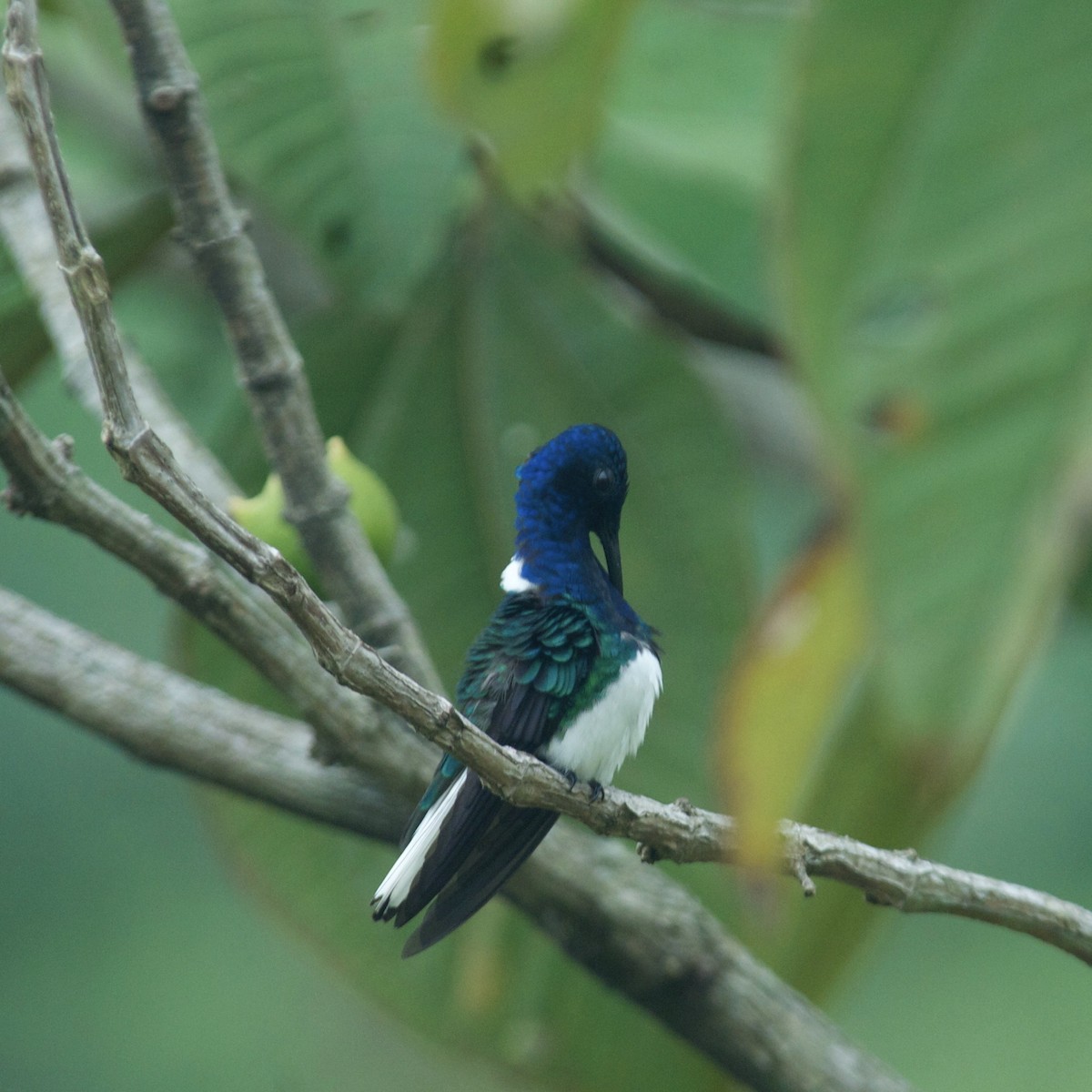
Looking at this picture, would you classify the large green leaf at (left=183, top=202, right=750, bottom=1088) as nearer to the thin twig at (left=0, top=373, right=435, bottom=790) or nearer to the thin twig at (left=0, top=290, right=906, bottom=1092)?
the thin twig at (left=0, top=290, right=906, bottom=1092)

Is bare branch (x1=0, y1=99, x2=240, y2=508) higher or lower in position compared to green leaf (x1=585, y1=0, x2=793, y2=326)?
lower

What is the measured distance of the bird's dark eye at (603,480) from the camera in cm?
66

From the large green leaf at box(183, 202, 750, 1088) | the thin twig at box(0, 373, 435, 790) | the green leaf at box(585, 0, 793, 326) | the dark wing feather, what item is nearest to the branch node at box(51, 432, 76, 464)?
the thin twig at box(0, 373, 435, 790)

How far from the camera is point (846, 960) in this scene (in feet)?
3.62

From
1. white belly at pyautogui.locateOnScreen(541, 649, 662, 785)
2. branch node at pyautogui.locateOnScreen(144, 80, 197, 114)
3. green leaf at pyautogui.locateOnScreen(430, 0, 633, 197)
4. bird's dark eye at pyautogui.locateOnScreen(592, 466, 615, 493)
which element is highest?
green leaf at pyautogui.locateOnScreen(430, 0, 633, 197)

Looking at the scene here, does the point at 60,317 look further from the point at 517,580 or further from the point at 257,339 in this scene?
the point at 517,580

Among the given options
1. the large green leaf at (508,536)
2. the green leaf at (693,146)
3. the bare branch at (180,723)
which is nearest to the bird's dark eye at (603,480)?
the bare branch at (180,723)

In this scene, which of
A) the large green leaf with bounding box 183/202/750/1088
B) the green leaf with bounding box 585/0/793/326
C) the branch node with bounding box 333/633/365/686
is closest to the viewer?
the branch node with bounding box 333/633/365/686

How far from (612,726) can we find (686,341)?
1.90ft

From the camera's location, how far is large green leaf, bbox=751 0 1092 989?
0.43m

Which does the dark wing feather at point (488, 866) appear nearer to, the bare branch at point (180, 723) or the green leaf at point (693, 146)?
the bare branch at point (180, 723)

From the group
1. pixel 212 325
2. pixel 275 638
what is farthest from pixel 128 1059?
pixel 275 638

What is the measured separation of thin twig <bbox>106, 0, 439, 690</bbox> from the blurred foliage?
0.17 meters

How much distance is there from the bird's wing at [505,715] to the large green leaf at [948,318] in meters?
0.21
